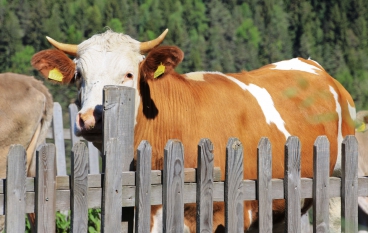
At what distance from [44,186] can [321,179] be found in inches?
57.5

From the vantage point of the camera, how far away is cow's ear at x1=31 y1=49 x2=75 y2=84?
434 centimetres

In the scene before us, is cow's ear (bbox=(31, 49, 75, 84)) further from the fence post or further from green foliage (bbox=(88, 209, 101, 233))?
green foliage (bbox=(88, 209, 101, 233))

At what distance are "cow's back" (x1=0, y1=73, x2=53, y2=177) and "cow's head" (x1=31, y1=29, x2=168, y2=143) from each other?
9.41ft

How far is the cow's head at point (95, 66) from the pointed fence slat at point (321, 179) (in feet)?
3.85

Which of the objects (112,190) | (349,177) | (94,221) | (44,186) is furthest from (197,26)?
(44,186)

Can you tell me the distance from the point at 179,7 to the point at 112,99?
67.3m

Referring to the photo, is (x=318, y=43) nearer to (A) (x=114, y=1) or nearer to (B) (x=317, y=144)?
(A) (x=114, y=1)

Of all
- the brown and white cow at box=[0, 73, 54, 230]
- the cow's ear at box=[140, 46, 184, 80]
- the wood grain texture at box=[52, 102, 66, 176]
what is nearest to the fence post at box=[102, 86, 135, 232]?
the cow's ear at box=[140, 46, 184, 80]

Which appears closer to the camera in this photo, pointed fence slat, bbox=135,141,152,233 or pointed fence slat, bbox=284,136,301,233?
pointed fence slat, bbox=135,141,152,233

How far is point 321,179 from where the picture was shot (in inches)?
138

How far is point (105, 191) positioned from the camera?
295 cm

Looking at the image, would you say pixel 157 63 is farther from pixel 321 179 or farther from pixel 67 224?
pixel 67 224

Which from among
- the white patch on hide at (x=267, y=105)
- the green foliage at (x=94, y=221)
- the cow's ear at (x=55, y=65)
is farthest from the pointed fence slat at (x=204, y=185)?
the green foliage at (x=94, y=221)

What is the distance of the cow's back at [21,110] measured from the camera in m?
7.16
